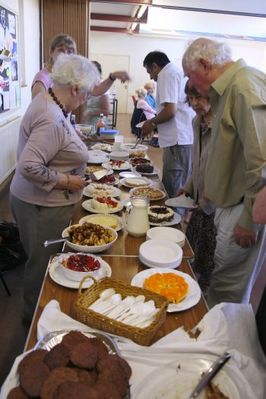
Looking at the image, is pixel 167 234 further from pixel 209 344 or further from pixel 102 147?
pixel 102 147

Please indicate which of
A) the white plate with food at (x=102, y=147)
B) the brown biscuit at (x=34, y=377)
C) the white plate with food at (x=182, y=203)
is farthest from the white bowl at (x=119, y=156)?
the brown biscuit at (x=34, y=377)

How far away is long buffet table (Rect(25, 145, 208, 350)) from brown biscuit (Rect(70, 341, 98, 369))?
175 mm

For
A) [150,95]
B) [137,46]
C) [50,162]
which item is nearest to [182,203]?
[50,162]

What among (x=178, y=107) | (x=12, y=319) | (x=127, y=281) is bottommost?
(x=12, y=319)

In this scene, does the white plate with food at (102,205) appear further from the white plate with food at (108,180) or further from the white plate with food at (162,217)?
the white plate with food at (108,180)

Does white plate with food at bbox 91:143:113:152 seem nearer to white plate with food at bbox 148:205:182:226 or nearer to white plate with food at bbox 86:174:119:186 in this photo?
white plate with food at bbox 86:174:119:186

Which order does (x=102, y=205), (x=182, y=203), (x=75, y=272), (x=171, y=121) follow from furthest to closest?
(x=171, y=121), (x=182, y=203), (x=102, y=205), (x=75, y=272)

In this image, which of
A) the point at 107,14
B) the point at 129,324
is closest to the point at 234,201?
the point at 129,324

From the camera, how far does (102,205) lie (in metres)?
1.74

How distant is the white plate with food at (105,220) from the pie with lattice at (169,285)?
17.5 inches

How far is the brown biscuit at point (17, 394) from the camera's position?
26.7 inches

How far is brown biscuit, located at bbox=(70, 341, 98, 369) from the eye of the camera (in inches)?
28.8

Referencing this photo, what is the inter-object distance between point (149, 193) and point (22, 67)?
11.3 ft

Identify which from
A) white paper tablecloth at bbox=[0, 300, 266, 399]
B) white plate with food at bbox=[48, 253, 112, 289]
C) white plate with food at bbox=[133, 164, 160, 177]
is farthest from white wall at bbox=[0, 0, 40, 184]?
white paper tablecloth at bbox=[0, 300, 266, 399]
